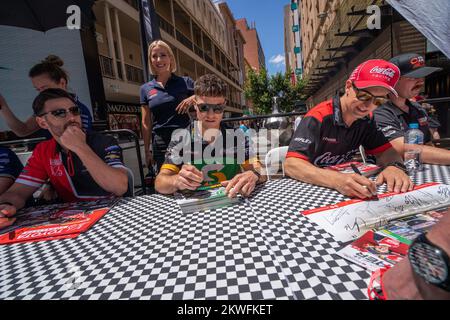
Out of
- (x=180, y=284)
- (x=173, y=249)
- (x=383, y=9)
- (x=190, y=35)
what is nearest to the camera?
(x=180, y=284)

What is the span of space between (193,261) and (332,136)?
1.54 m

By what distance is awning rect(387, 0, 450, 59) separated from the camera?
1232mm

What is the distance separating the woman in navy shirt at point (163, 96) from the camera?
8.53 feet

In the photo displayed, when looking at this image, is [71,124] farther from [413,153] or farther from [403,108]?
[403,108]

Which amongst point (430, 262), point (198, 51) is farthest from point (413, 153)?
point (198, 51)

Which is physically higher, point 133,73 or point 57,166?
point 133,73

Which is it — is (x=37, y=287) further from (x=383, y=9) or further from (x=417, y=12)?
(x=383, y=9)

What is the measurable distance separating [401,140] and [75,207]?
2.44 metres

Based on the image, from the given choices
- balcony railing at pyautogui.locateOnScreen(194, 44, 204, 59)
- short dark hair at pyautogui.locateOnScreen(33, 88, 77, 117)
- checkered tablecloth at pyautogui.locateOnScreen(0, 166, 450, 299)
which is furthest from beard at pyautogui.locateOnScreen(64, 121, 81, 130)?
balcony railing at pyautogui.locateOnScreen(194, 44, 204, 59)

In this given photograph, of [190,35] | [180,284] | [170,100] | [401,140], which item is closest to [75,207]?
[180,284]

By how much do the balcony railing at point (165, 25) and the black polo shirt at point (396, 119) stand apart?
1483 cm

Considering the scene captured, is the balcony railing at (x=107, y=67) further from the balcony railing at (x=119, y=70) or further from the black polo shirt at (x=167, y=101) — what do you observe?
the black polo shirt at (x=167, y=101)

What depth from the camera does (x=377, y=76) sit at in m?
1.55

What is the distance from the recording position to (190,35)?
800 inches
